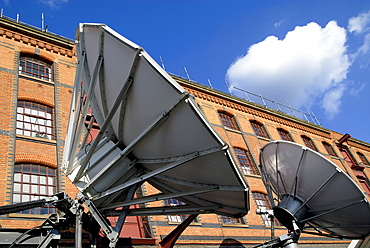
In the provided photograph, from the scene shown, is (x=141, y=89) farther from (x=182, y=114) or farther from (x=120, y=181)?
(x=120, y=181)

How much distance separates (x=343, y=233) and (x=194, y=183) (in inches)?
336

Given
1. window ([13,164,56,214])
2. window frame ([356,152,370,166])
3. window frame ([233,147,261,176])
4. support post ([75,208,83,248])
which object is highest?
window frame ([356,152,370,166])

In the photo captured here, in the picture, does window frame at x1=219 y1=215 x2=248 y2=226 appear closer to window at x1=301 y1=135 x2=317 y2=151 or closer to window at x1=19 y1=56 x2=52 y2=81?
window at x1=19 y1=56 x2=52 y2=81

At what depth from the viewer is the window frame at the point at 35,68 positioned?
14.9 metres

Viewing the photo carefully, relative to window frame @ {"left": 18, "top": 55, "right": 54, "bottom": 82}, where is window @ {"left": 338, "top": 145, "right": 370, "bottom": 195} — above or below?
below

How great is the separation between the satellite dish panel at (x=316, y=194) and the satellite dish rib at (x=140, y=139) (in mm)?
3174

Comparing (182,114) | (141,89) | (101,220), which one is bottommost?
(101,220)

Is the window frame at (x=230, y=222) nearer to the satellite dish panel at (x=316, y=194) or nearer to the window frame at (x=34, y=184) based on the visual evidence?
the satellite dish panel at (x=316, y=194)

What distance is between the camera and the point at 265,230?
57.3 feet

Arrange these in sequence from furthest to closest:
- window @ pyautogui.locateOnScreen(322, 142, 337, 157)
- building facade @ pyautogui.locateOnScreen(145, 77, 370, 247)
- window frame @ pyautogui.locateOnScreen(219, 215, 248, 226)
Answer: window @ pyautogui.locateOnScreen(322, 142, 337, 157)
window frame @ pyautogui.locateOnScreen(219, 215, 248, 226)
building facade @ pyautogui.locateOnScreen(145, 77, 370, 247)

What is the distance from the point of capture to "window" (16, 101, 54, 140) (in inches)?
505

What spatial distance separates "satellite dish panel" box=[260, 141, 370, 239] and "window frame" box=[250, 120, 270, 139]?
12.0m

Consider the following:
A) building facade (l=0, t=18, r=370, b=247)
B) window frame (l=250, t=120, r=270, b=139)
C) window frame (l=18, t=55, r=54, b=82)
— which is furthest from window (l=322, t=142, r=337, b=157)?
window frame (l=18, t=55, r=54, b=82)

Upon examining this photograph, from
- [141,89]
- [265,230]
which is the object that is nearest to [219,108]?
[265,230]
